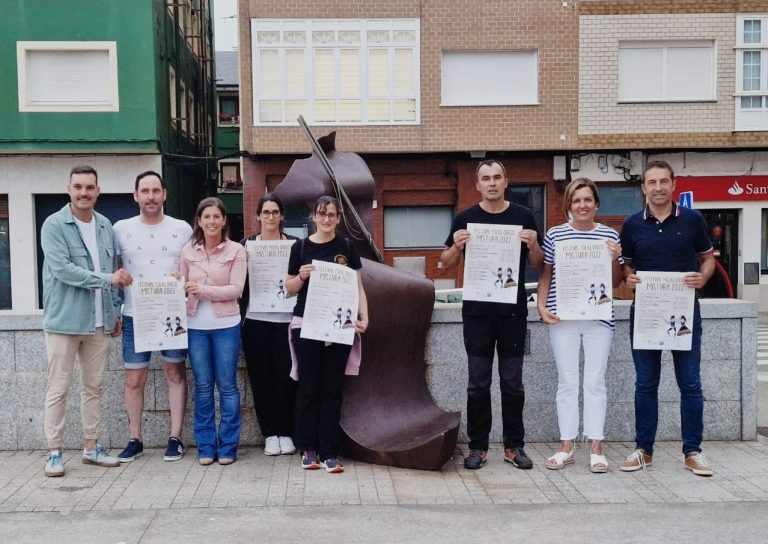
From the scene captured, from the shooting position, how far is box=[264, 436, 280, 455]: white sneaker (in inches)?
246

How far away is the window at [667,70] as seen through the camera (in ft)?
69.7

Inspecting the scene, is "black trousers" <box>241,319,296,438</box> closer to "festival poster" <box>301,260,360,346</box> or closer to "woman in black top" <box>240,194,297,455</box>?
"woman in black top" <box>240,194,297,455</box>

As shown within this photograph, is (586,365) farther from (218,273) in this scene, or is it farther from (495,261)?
(218,273)

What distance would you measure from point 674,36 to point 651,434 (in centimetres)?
1750

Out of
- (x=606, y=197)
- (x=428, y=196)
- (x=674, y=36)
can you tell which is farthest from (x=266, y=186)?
(x=674, y=36)

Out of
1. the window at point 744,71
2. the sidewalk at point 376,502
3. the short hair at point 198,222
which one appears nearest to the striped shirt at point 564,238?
the sidewalk at point 376,502

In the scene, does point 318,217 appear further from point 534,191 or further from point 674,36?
point 674,36

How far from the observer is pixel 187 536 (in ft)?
14.8

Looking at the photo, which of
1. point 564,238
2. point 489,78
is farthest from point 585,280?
A: point 489,78

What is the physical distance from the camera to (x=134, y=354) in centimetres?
600

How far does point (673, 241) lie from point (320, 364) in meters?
2.42

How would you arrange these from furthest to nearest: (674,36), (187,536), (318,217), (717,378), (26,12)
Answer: (674,36) → (26,12) → (717,378) → (318,217) → (187,536)

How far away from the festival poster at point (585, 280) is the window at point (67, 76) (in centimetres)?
1670

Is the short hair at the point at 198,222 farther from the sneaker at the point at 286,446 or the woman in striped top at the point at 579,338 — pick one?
the woman in striped top at the point at 579,338
